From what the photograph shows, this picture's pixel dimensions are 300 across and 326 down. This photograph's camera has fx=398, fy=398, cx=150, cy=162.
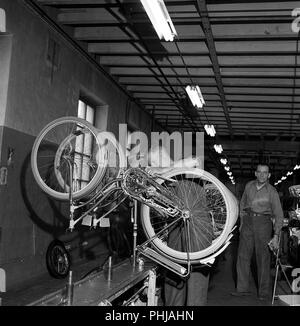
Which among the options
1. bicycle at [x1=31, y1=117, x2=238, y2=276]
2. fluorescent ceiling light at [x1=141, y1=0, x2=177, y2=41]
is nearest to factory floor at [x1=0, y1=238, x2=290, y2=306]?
bicycle at [x1=31, y1=117, x2=238, y2=276]

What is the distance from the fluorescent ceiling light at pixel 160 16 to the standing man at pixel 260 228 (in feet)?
6.84

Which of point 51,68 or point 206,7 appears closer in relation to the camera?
point 206,7

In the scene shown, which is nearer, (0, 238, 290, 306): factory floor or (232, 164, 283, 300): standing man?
(0, 238, 290, 306): factory floor

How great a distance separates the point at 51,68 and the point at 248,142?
28.9ft

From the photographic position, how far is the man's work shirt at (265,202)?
5.03 meters

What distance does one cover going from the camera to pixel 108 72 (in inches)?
297

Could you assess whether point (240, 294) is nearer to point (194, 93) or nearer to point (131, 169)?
point (131, 169)

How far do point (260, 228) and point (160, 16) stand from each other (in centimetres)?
290

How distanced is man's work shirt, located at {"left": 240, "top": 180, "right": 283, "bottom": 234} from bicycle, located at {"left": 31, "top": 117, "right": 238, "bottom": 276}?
1543 millimetres

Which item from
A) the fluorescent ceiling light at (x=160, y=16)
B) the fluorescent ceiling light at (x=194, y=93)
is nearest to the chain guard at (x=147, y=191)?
Result: the fluorescent ceiling light at (x=160, y=16)

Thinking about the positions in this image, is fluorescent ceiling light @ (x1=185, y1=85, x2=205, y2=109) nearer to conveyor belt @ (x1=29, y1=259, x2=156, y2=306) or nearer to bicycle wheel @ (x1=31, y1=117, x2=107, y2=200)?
bicycle wheel @ (x1=31, y1=117, x2=107, y2=200)

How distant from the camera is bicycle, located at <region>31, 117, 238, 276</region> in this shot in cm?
327

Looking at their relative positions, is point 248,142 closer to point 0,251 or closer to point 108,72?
point 108,72
